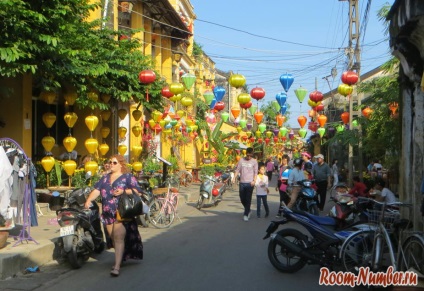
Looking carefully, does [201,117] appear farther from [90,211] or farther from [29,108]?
[90,211]

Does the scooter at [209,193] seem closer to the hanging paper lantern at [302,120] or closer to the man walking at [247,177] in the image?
the man walking at [247,177]

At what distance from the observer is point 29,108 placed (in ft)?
48.6

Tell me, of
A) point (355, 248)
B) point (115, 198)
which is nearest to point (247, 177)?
point (115, 198)

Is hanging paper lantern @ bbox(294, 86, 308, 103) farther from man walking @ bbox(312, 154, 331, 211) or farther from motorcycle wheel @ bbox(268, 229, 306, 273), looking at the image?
motorcycle wheel @ bbox(268, 229, 306, 273)

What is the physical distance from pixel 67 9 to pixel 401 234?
759 cm

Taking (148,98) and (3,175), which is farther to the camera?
(148,98)

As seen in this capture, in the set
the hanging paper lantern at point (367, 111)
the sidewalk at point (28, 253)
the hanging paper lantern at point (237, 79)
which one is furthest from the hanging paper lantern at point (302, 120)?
the sidewalk at point (28, 253)

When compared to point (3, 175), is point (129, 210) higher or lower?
lower

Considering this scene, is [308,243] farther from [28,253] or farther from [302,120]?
[302,120]

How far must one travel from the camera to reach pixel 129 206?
320 inches

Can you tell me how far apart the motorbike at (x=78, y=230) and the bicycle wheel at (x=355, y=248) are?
13.5ft

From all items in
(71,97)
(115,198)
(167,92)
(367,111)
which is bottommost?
(115,198)

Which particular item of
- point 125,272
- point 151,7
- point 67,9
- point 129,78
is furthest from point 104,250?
point 151,7

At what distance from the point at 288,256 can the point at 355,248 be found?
3.62 ft
